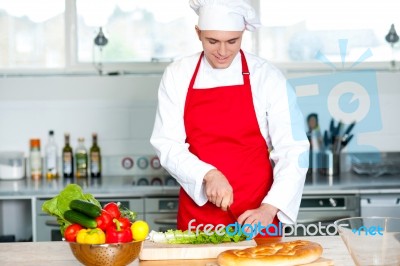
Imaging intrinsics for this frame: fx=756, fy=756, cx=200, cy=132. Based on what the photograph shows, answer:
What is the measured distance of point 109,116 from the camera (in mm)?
5059

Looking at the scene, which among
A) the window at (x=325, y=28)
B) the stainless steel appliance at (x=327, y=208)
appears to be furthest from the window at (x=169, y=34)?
the stainless steel appliance at (x=327, y=208)

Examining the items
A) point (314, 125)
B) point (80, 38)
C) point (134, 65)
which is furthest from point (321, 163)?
point (80, 38)

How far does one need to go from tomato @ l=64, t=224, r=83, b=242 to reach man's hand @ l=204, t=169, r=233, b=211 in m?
0.86

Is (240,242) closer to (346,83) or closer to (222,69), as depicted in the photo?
(222,69)

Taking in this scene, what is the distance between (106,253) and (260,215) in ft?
3.28

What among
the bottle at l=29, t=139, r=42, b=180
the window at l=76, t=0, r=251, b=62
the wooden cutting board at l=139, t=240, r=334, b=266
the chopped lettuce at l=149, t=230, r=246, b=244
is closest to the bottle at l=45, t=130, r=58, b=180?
the bottle at l=29, t=139, r=42, b=180

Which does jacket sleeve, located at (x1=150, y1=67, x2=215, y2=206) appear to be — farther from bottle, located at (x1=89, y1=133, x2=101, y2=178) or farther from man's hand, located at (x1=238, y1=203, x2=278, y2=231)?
bottle, located at (x1=89, y1=133, x2=101, y2=178)

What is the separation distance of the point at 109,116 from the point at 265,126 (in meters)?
1.84

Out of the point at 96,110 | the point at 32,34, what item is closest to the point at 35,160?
the point at 96,110

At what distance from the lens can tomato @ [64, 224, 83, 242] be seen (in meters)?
2.29

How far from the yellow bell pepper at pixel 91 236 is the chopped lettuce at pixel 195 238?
40 centimetres

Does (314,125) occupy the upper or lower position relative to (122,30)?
lower

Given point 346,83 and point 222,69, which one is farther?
point 346,83

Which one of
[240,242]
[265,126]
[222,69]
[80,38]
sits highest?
[80,38]
